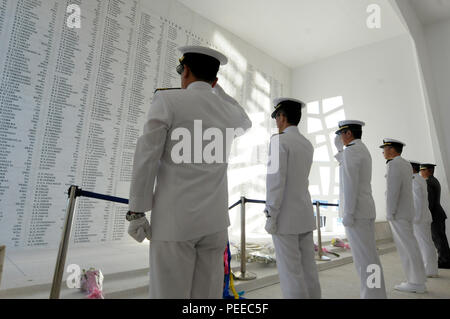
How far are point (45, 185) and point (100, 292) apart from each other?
2393 mm

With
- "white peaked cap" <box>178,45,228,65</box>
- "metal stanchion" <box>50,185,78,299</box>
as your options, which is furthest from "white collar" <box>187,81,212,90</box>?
"metal stanchion" <box>50,185,78,299</box>

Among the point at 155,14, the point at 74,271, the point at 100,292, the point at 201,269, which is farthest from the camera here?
the point at 155,14

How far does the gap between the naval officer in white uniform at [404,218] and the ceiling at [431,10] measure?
6.09 meters

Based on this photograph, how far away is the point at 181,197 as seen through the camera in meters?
1.27

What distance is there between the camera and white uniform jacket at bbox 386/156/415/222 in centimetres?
345

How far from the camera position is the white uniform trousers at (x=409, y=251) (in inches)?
129

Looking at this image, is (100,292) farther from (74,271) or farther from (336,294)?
(336,294)

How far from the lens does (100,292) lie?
2.38 meters

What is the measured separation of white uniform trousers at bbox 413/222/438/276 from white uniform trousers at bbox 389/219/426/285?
130 centimetres

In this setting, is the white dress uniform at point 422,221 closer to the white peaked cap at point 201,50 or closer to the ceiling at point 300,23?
the white peaked cap at point 201,50

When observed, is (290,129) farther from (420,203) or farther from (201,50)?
(420,203)

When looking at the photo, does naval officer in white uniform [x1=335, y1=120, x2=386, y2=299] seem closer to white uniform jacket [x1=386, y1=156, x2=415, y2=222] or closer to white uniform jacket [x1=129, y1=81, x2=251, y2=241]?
white uniform jacket [x1=386, y1=156, x2=415, y2=222]

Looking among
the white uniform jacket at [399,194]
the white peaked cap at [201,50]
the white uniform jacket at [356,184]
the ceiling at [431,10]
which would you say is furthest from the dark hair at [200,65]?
the ceiling at [431,10]

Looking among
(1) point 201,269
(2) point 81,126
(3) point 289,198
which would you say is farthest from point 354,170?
(2) point 81,126
